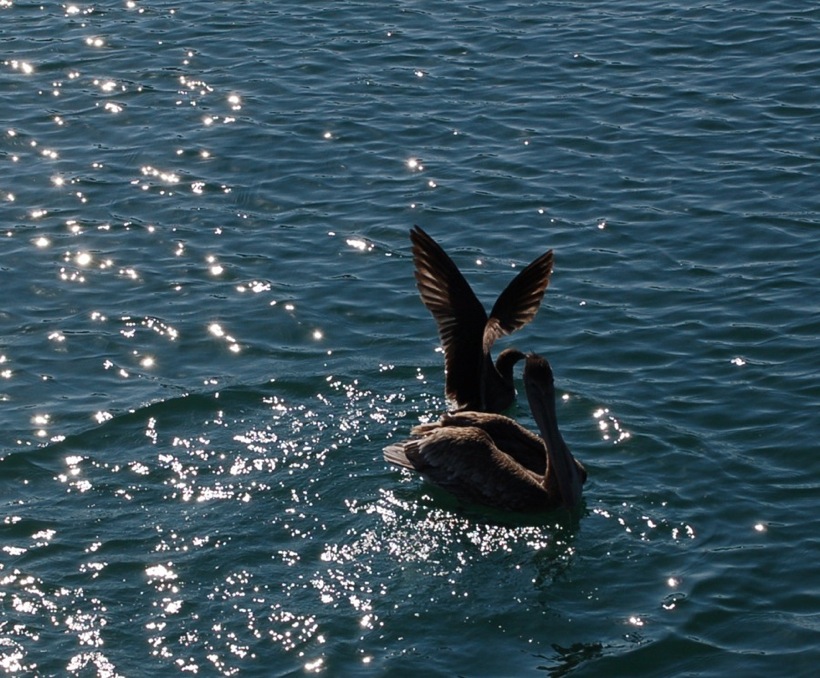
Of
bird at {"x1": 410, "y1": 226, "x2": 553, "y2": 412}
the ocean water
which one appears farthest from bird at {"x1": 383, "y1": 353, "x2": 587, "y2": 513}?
bird at {"x1": 410, "y1": 226, "x2": 553, "y2": 412}

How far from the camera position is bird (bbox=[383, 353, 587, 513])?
1062 cm

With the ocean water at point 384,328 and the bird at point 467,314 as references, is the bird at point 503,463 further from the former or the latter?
the bird at point 467,314

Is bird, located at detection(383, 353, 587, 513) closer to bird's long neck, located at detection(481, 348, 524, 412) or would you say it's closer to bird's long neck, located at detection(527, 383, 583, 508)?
bird's long neck, located at detection(527, 383, 583, 508)

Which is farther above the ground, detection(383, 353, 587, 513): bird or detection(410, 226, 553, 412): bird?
detection(410, 226, 553, 412): bird

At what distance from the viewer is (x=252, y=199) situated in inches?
616

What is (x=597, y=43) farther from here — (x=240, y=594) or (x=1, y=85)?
(x=240, y=594)

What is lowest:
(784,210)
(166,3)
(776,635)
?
(776,635)

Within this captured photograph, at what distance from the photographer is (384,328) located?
1325 centimetres

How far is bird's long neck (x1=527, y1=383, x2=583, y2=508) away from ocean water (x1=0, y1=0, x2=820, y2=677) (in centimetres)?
27

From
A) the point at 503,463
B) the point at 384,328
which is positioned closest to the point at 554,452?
the point at 503,463

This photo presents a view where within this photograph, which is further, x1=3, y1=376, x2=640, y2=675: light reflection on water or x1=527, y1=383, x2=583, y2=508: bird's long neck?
x1=527, y1=383, x2=583, y2=508: bird's long neck

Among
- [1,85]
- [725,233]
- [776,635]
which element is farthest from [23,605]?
[1,85]

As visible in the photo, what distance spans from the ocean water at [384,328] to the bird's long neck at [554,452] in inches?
10.7

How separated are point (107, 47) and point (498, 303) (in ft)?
32.1
